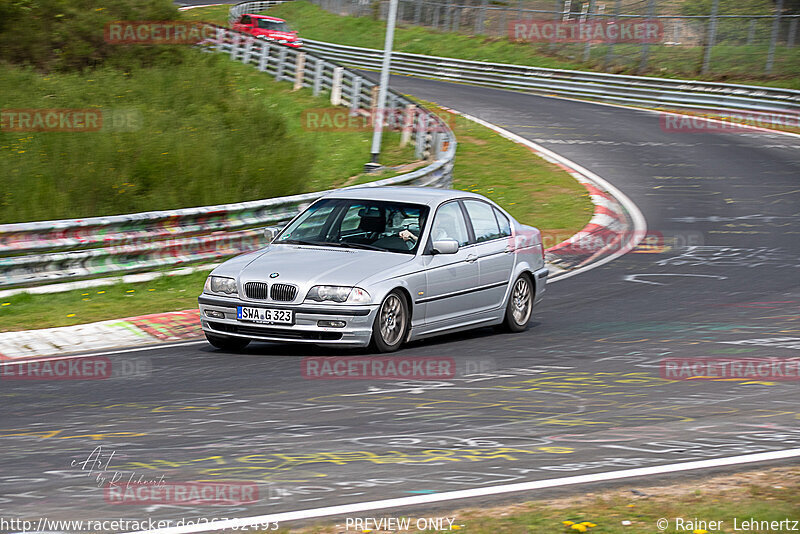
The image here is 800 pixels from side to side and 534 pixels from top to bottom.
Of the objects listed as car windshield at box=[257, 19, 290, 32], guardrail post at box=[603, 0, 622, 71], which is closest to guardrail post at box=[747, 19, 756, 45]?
guardrail post at box=[603, 0, 622, 71]

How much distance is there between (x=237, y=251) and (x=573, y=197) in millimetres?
8810

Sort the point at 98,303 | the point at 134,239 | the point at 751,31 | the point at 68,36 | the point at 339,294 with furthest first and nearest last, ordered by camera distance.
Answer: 1. the point at 751,31
2. the point at 68,36
3. the point at 134,239
4. the point at 98,303
5. the point at 339,294

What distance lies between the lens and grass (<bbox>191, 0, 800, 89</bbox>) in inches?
1476

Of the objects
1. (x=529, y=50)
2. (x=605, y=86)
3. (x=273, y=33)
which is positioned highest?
(x=529, y=50)

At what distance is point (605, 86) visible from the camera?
39156mm

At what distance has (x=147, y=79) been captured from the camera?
22875 millimetres

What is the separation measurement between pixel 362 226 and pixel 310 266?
3.35ft

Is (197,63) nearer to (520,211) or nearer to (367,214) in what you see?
(520,211)

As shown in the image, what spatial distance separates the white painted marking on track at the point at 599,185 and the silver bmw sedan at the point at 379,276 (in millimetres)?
3346

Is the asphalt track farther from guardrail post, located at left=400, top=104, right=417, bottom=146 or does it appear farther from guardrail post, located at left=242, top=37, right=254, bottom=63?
Result: guardrail post, located at left=242, top=37, right=254, bottom=63

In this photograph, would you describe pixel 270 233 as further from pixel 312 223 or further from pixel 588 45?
pixel 588 45

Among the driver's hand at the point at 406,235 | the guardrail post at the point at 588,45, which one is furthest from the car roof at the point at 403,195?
the guardrail post at the point at 588,45

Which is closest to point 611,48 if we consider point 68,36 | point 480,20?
point 480,20

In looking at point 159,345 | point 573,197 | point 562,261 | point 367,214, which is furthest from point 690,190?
point 159,345
